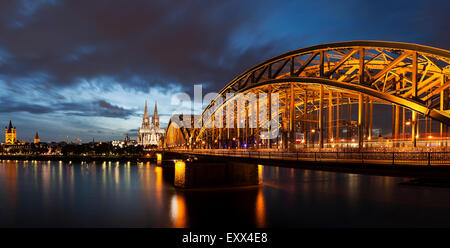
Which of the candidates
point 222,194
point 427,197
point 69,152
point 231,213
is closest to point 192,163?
point 222,194

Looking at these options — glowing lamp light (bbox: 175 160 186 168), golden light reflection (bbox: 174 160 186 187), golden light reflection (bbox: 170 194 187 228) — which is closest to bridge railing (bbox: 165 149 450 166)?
golden light reflection (bbox: 170 194 187 228)

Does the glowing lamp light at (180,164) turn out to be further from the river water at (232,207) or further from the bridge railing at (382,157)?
the bridge railing at (382,157)

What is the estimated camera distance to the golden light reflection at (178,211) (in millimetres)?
32475

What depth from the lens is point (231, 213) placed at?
35.2 m

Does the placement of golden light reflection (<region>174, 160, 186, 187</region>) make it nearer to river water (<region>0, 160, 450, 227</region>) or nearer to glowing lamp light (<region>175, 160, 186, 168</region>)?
glowing lamp light (<region>175, 160, 186, 168</region>)

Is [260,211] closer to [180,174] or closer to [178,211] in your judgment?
[178,211]

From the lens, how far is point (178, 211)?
120 ft

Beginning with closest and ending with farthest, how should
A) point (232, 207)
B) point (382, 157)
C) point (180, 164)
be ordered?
point (382, 157) → point (232, 207) → point (180, 164)

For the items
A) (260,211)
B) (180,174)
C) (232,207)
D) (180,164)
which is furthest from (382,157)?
(180,174)

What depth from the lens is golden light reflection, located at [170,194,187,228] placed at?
107 feet

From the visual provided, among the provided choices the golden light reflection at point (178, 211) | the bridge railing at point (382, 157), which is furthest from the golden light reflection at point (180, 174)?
the bridge railing at point (382, 157)
